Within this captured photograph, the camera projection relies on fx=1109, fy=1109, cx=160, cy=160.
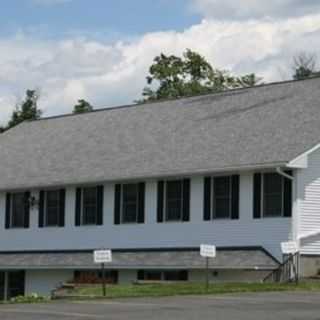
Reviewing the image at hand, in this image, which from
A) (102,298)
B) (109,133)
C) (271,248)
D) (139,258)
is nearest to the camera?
(102,298)

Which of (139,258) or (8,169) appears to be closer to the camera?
(139,258)

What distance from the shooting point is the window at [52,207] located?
1607 inches

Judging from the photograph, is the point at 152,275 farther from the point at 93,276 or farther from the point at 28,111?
the point at 28,111

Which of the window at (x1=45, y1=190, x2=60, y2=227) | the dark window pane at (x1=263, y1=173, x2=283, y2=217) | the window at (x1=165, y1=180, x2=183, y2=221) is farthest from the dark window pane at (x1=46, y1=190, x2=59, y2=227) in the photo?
the dark window pane at (x1=263, y1=173, x2=283, y2=217)

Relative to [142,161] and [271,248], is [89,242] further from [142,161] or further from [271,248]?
[271,248]

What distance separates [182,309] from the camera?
21.0 m

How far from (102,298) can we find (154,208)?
40.0 ft

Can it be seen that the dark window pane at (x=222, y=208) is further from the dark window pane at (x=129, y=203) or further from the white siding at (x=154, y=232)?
the dark window pane at (x=129, y=203)

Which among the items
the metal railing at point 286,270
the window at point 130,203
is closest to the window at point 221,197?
the metal railing at point 286,270

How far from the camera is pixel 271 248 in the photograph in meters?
33.5

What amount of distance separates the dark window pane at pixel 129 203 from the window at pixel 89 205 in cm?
144

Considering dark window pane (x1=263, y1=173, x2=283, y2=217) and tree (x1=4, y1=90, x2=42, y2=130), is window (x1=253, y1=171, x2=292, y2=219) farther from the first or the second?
tree (x1=4, y1=90, x2=42, y2=130)

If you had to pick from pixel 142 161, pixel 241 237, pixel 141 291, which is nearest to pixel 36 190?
pixel 142 161

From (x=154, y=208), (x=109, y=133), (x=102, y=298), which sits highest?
(x=109, y=133)
